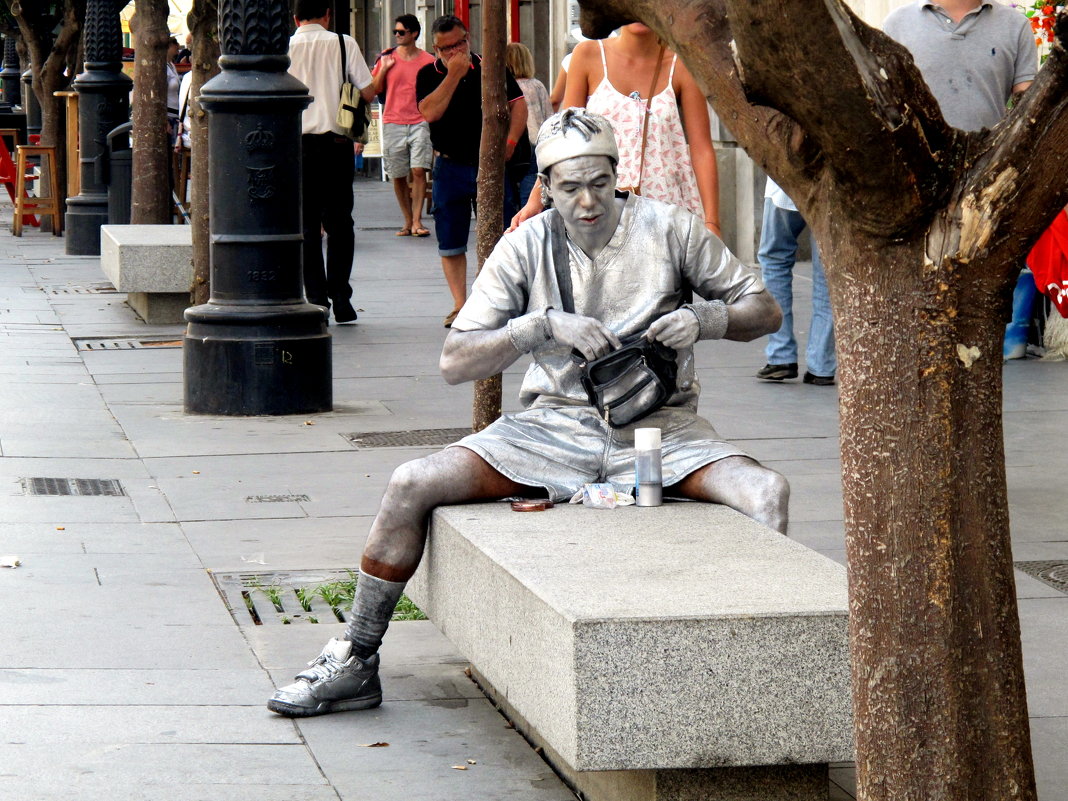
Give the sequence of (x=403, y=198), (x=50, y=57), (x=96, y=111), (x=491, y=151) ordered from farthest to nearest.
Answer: (x=50, y=57) → (x=403, y=198) → (x=96, y=111) → (x=491, y=151)

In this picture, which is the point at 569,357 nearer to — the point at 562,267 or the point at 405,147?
the point at 562,267

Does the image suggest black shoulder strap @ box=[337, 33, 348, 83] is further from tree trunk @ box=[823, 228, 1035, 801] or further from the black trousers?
tree trunk @ box=[823, 228, 1035, 801]

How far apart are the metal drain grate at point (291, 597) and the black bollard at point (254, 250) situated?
10.1 feet

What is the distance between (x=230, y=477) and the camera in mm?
7488

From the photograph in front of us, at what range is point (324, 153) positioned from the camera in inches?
465

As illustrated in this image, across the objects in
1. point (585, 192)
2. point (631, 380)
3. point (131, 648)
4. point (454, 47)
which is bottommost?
point (131, 648)

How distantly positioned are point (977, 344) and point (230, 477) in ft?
16.3

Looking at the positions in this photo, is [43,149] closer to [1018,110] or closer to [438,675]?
[438,675]

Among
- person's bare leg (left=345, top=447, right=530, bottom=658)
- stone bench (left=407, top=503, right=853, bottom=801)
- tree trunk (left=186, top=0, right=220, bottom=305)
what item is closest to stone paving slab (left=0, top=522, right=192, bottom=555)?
person's bare leg (left=345, top=447, right=530, bottom=658)

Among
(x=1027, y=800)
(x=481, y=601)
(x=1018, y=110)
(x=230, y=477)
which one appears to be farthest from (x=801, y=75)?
(x=230, y=477)

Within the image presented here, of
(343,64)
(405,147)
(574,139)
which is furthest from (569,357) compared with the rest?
(405,147)

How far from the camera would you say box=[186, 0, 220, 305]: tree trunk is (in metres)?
11.4

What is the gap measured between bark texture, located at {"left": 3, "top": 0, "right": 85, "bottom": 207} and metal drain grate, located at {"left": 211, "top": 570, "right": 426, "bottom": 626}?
1745 cm

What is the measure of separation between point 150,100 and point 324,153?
11.8 feet
